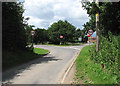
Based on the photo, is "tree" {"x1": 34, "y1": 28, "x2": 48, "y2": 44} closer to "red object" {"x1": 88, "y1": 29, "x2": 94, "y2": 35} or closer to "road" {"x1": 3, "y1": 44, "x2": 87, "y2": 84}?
"road" {"x1": 3, "y1": 44, "x2": 87, "y2": 84}

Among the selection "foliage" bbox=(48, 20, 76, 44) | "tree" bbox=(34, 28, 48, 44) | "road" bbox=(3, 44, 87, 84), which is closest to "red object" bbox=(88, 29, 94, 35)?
"road" bbox=(3, 44, 87, 84)

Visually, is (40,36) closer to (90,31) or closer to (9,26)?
(9,26)

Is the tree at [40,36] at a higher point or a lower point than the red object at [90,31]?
higher

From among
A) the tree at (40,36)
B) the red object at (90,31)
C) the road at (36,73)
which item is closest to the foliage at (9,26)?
the road at (36,73)

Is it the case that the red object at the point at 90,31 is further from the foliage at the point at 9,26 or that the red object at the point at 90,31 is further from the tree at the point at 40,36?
the tree at the point at 40,36

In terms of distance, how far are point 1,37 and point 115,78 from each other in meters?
9.44

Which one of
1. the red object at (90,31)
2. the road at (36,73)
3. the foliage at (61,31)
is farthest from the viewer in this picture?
the foliage at (61,31)

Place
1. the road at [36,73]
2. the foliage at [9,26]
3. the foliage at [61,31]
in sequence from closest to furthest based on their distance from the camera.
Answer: the road at [36,73] → the foliage at [9,26] → the foliage at [61,31]

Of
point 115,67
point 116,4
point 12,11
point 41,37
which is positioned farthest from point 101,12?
point 41,37

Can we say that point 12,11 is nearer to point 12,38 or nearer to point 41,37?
point 12,38

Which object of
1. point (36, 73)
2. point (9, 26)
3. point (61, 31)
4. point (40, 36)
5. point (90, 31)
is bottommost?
point (36, 73)

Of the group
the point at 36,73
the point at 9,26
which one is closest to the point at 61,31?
the point at 9,26

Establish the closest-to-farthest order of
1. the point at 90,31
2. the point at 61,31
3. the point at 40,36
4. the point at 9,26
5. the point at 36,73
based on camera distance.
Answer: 1. the point at 36,73
2. the point at 90,31
3. the point at 9,26
4. the point at 61,31
5. the point at 40,36

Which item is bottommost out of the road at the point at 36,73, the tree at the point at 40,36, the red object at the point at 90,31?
the road at the point at 36,73
